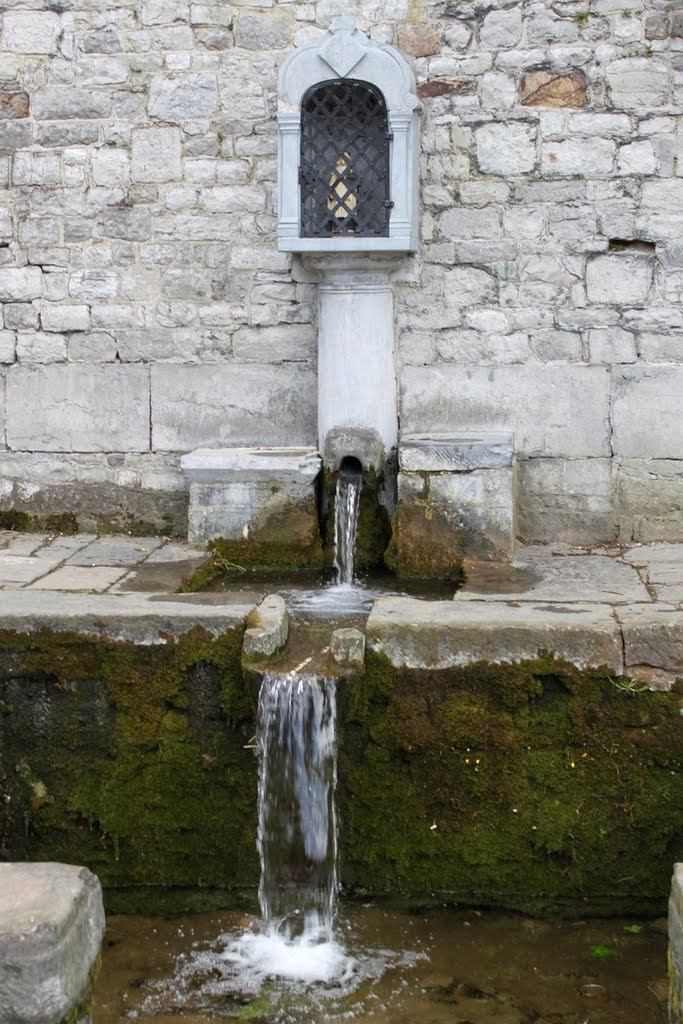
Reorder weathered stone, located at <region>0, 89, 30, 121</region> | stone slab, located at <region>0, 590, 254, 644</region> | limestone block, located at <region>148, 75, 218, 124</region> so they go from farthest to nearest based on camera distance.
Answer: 1. weathered stone, located at <region>0, 89, 30, 121</region>
2. limestone block, located at <region>148, 75, 218, 124</region>
3. stone slab, located at <region>0, 590, 254, 644</region>

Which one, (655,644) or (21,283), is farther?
(21,283)

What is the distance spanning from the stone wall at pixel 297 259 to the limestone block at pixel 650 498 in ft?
0.03

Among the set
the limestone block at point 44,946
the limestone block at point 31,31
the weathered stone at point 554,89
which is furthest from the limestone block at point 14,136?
the limestone block at point 44,946

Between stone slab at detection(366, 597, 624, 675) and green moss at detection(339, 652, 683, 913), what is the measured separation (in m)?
0.05

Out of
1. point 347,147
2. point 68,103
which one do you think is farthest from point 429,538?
point 68,103

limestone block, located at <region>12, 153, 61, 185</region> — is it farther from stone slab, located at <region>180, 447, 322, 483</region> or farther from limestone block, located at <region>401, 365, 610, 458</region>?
limestone block, located at <region>401, 365, 610, 458</region>

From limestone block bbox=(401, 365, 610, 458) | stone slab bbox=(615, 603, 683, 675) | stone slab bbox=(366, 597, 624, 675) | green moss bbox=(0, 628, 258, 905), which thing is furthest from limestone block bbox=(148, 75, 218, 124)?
stone slab bbox=(615, 603, 683, 675)

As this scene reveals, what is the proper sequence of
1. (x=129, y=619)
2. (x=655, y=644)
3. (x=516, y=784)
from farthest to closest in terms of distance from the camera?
(x=129, y=619)
(x=516, y=784)
(x=655, y=644)

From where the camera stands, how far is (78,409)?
19.9 feet

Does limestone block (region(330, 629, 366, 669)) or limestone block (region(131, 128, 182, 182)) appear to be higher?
limestone block (region(131, 128, 182, 182))

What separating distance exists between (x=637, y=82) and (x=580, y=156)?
1.34 ft

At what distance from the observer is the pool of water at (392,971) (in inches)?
141

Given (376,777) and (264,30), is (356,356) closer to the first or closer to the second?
(264,30)

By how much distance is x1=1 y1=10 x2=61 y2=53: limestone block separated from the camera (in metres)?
5.81
